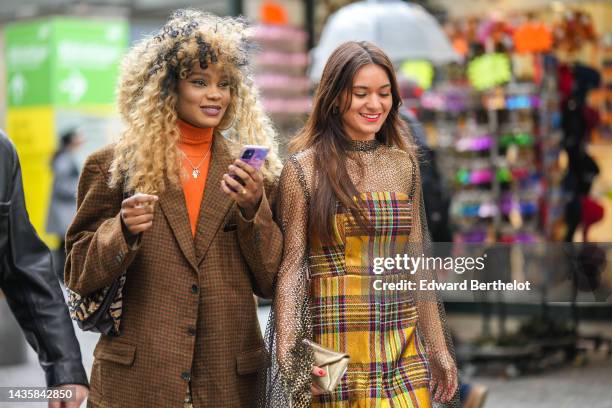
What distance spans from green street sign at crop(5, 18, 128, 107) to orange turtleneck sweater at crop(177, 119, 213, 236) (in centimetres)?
1080

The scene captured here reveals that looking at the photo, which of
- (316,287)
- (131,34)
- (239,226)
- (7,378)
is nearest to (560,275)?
(316,287)

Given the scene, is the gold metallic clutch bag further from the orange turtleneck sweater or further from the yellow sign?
the yellow sign

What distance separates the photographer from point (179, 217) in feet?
12.3

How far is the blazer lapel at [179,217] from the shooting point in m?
3.70

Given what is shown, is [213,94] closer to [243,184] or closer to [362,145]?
[243,184]

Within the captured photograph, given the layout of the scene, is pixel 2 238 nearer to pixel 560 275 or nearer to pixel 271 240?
pixel 271 240

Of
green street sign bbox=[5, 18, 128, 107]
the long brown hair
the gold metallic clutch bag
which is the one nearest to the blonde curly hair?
the long brown hair

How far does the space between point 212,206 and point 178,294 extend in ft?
1.09

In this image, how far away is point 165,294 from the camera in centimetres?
370

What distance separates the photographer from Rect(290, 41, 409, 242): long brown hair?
378 cm

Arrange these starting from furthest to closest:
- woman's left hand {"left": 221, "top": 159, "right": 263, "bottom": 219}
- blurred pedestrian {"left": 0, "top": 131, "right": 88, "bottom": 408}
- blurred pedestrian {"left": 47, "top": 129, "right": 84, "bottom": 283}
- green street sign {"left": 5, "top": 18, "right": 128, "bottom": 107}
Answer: green street sign {"left": 5, "top": 18, "right": 128, "bottom": 107} → blurred pedestrian {"left": 47, "top": 129, "right": 84, "bottom": 283} → woman's left hand {"left": 221, "top": 159, "right": 263, "bottom": 219} → blurred pedestrian {"left": 0, "top": 131, "right": 88, "bottom": 408}

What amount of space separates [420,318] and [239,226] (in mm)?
784

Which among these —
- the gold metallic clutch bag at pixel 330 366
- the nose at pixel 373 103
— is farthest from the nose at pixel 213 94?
the gold metallic clutch bag at pixel 330 366

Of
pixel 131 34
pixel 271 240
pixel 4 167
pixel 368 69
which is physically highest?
pixel 131 34
